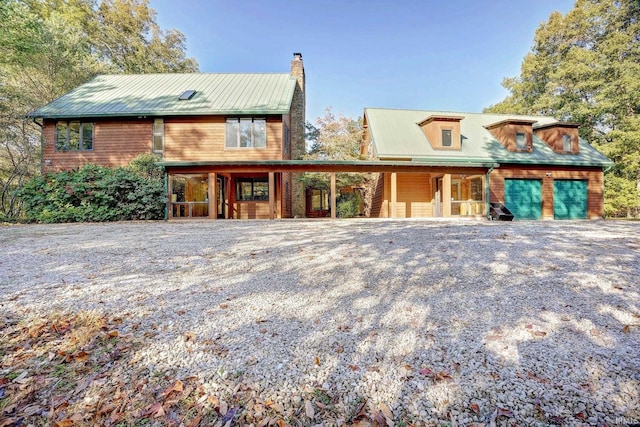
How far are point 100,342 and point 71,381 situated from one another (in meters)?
0.44

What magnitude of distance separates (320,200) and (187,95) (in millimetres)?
10171

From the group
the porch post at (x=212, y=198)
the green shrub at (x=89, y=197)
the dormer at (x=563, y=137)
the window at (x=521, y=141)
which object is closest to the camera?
the green shrub at (x=89, y=197)

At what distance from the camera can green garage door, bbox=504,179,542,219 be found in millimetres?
15391

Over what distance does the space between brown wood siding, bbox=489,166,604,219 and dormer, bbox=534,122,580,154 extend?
4.08 feet

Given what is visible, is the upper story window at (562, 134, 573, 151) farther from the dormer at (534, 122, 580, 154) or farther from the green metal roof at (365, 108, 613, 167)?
the green metal roof at (365, 108, 613, 167)

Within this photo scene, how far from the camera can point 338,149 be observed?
18922 mm

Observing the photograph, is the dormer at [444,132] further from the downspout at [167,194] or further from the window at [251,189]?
the downspout at [167,194]

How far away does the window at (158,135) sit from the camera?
1433 cm

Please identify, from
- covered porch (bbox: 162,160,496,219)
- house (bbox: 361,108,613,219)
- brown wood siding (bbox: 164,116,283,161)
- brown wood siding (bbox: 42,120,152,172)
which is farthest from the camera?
house (bbox: 361,108,613,219)

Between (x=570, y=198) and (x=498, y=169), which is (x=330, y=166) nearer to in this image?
(x=498, y=169)

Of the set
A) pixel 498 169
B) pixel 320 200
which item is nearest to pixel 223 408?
pixel 498 169

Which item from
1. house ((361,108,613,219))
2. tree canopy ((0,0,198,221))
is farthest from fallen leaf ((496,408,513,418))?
tree canopy ((0,0,198,221))

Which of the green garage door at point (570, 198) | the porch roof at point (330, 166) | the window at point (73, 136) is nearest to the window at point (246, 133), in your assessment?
the porch roof at point (330, 166)

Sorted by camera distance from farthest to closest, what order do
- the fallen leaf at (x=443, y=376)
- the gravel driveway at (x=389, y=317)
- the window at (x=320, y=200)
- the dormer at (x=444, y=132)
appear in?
the window at (x=320, y=200), the dormer at (x=444, y=132), the fallen leaf at (x=443, y=376), the gravel driveway at (x=389, y=317)
